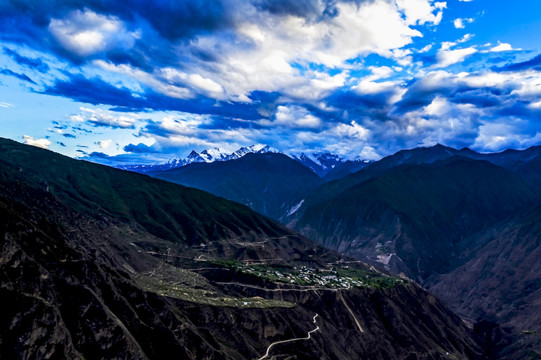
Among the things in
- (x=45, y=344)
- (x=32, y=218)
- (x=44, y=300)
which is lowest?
(x=45, y=344)

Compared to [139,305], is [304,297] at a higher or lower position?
lower

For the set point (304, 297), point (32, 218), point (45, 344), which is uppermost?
point (32, 218)

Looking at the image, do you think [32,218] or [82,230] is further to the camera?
[82,230]

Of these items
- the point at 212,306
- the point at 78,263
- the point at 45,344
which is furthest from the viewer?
the point at 212,306

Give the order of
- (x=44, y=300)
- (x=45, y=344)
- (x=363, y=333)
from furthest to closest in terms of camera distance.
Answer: (x=363, y=333) < (x=44, y=300) < (x=45, y=344)

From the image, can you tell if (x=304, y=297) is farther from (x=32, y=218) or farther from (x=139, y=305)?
(x=32, y=218)

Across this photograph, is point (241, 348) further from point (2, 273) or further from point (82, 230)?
point (82, 230)

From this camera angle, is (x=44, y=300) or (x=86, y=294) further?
(x=86, y=294)

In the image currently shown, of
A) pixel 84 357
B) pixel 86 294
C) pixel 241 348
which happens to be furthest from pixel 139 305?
pixel 241 348

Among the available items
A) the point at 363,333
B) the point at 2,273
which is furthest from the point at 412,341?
the point at 2,273
